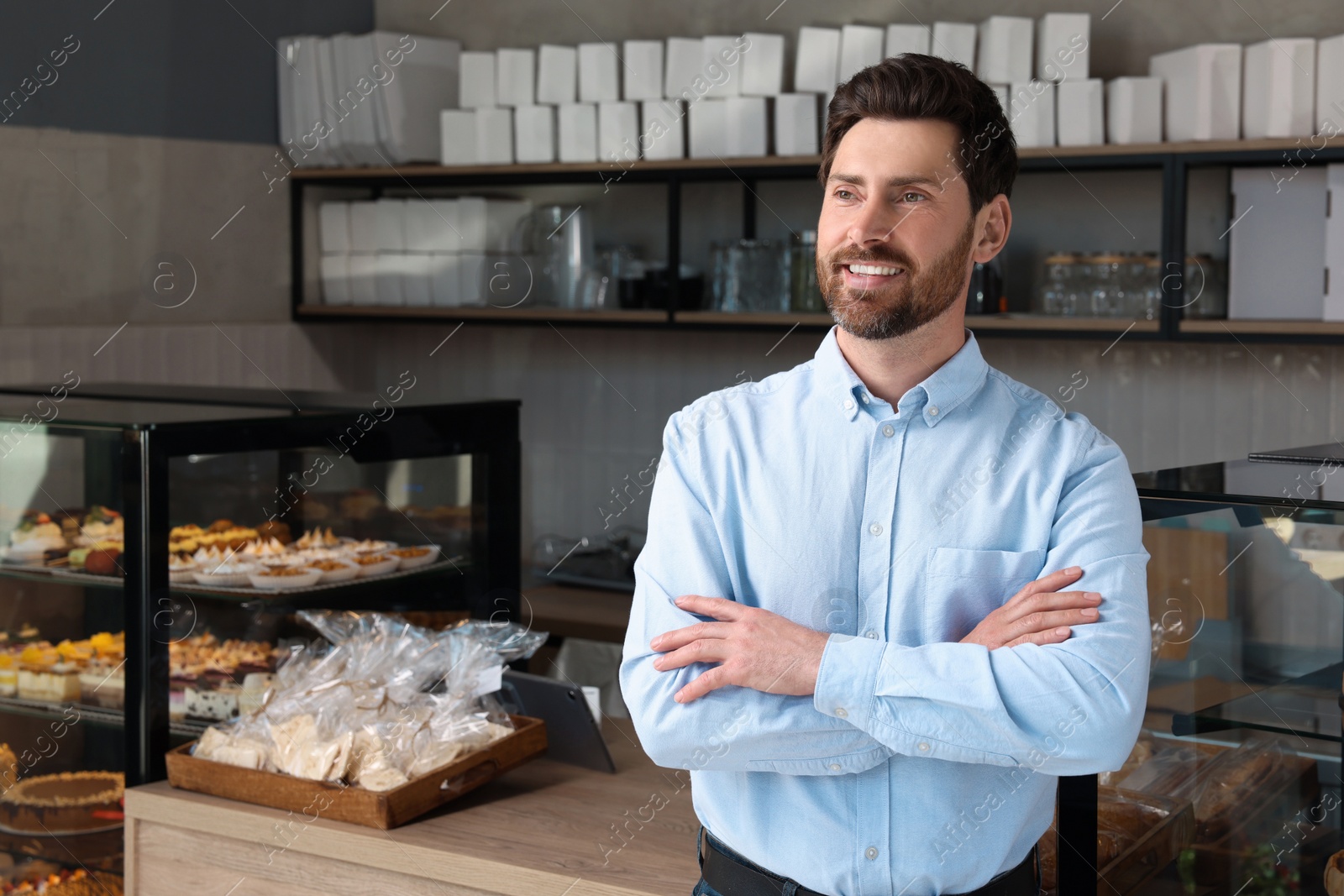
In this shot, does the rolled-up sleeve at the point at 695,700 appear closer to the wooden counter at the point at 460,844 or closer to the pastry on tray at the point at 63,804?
the wooden counter at the point at 460,844

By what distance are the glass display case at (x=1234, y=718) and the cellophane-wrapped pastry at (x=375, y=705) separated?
0.84 meters

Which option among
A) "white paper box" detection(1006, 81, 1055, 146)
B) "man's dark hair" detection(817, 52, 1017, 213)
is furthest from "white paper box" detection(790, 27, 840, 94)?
"man's dark hair" detection(817, 52, 1017, 213)

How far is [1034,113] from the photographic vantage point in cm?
323

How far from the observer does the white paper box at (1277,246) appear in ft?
10.0

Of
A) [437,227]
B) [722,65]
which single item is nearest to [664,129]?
[722,65]

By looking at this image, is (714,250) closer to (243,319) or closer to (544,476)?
(544,476)

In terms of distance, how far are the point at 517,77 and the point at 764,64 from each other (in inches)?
31.0

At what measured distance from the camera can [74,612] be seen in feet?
6.63

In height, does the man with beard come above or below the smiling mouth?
below

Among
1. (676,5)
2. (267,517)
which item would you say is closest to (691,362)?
(676,5)

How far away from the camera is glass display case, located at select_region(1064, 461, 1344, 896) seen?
140 cm

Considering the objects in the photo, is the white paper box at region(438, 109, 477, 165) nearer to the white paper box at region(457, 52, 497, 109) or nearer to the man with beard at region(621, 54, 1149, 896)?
the white paper box at region(457, 52, 497, 109)

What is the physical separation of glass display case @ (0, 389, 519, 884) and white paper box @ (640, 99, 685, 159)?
5.45 ft

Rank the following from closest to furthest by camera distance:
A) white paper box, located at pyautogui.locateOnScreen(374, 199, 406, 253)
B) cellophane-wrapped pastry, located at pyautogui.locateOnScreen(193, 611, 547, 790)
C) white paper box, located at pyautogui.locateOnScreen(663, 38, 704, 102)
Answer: cellophane-wrapped pastry, located at pyautogui.locateOnScreen(193, 611, 547, 790) < white paper box, located at pyautogui.locateOnScreen(663, 38, 704, 102) < white paper box, located at pyautogui.locateOnScreen(374, 199, 406, 253)
